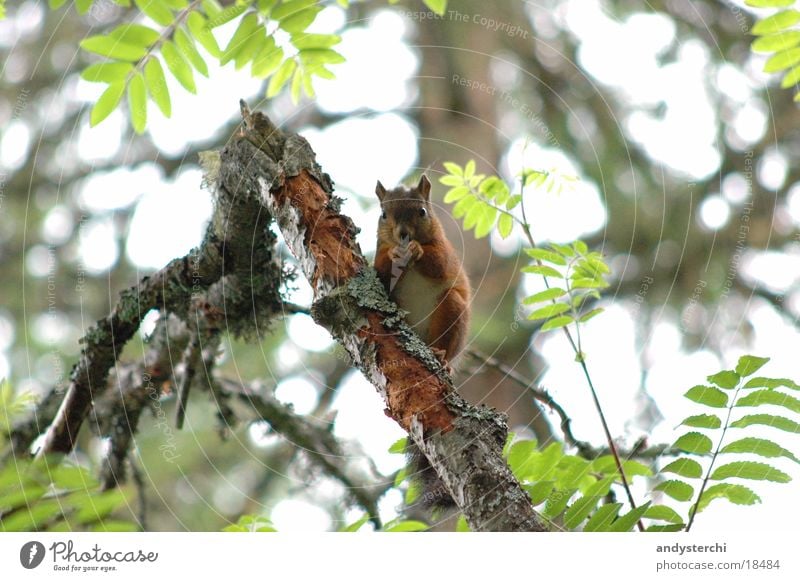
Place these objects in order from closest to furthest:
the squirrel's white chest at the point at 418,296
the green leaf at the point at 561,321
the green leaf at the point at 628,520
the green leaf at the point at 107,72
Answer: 1. the green leaf at the point at 628,520
2. the green leaf at the point at 561,321
3. the green leaf at the point at 107,72
4. the squirrel's white chest at the point at 418,296

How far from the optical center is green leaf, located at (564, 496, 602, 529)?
141 cm

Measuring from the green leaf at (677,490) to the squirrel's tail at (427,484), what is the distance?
0.47m

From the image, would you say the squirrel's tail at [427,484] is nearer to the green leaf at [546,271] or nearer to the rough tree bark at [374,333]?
the rough tree bark at [374,333]

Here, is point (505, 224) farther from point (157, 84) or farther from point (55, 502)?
point (55, 502)

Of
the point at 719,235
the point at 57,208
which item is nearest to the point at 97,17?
the point at 57,208

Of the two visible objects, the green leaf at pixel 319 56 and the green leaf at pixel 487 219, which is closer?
the green leaf at pixel 319 56

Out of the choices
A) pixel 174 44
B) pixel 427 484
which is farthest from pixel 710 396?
pixel 174 44

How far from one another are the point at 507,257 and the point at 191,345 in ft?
4.99

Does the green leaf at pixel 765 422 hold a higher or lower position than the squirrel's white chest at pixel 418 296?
lower

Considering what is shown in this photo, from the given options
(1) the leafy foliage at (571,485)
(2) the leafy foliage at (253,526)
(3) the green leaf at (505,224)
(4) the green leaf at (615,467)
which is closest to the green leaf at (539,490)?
(1) the leafy foliage at (571,485)

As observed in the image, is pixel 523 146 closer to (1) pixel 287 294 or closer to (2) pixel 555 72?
(1) pixel 287 294

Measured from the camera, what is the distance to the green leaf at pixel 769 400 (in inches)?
54.2

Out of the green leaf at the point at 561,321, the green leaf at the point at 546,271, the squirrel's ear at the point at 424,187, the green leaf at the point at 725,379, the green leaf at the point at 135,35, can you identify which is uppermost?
the squirrel's ear at the point at 424,187

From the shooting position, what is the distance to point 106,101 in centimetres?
168
